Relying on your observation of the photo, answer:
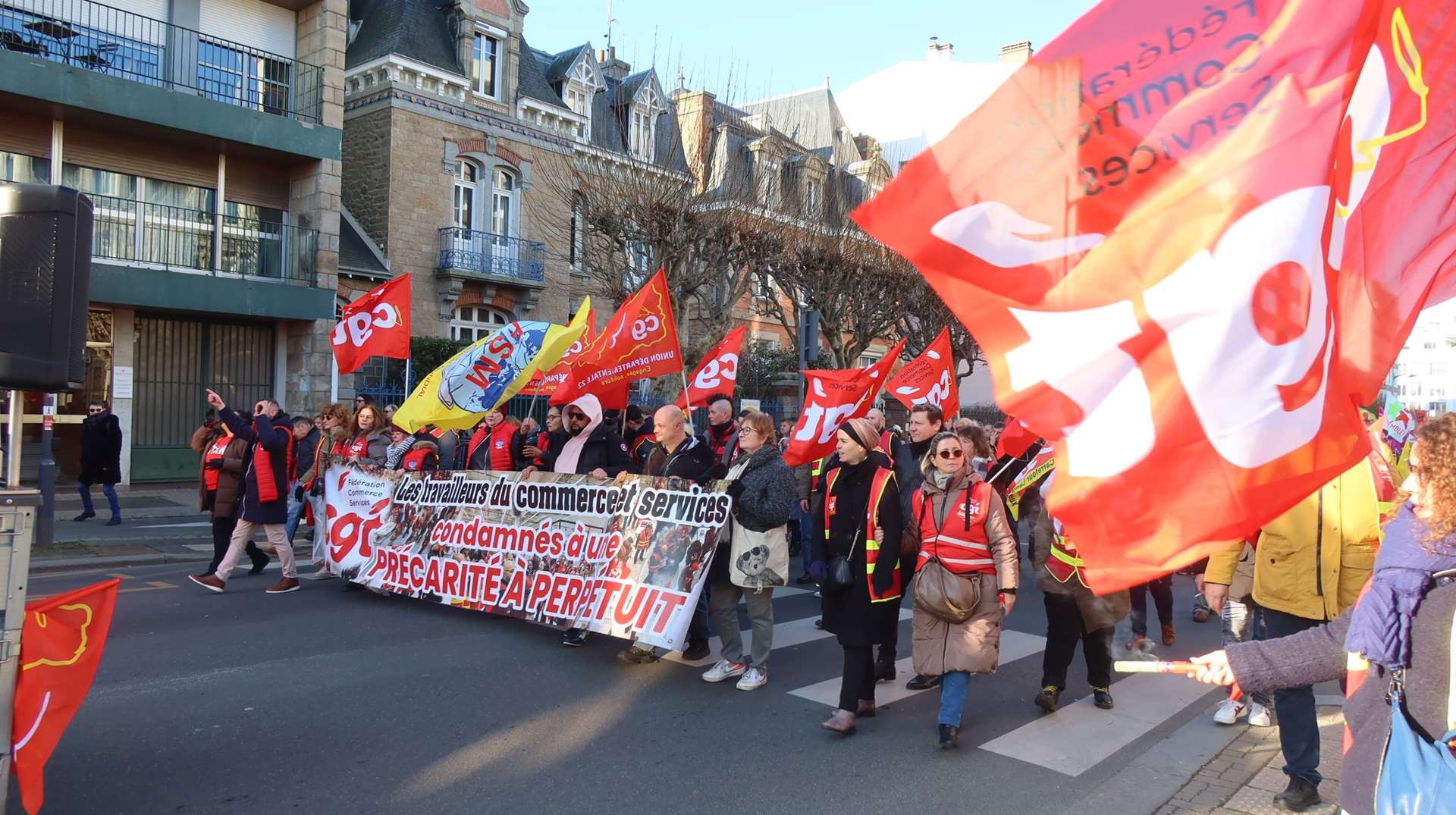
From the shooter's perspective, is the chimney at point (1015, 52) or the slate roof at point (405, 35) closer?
the slate roof at point (405, 35)

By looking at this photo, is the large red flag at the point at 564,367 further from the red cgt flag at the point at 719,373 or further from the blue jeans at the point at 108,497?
the blue jeans at the point at 108,497

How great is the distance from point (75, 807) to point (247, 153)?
1756cm

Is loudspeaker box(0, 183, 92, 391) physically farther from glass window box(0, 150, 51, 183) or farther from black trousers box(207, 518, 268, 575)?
glass window box(0, 150, 51, 183)

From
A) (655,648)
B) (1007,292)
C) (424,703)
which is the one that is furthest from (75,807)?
(1007,292)

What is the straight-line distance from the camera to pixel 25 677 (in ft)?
11.7

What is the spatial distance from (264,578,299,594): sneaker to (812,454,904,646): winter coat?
5.30 m

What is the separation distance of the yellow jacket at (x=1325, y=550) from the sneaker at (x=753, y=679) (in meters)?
2.84

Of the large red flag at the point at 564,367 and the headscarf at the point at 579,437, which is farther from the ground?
the large red flag at the point at 564,367

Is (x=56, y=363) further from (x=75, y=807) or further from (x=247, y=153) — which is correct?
(x=247, y=153)

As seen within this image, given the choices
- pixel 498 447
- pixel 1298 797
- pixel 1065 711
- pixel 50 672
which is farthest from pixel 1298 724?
pixel 498 447

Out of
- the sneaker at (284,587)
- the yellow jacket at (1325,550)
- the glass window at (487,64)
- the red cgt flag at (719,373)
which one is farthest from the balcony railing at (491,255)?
the yellow jacket at (1325,550)

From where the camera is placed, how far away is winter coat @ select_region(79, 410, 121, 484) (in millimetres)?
13469

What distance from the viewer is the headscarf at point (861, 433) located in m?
5.54

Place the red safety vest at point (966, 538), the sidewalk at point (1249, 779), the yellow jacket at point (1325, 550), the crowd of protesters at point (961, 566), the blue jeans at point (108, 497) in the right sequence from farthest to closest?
the blue jeans at point (108, 497), the red safety vest at point (966, 538), the sidewalk at point (1249, 779), the yellow jacket at point (1325, 550), the crowd of protesters at point (961, 566)
